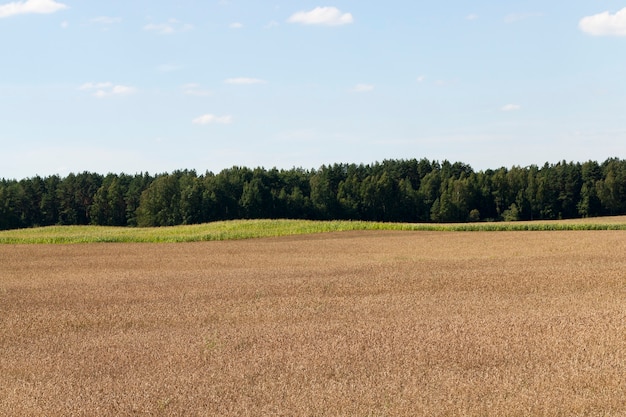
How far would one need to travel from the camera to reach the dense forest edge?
324 feet

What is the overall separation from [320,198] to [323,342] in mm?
90010

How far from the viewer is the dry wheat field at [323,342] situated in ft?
30.5

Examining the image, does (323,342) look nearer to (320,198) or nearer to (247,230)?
(247,230)

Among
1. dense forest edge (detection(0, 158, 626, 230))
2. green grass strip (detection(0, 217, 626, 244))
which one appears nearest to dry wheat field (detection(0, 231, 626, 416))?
green grass strip (detection(0, 217, 626, 244))

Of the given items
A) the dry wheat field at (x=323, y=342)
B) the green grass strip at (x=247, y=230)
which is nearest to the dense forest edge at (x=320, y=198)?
the green grass strip at (x=247, y=230)

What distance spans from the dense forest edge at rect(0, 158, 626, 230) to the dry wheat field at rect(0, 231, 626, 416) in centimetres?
7017

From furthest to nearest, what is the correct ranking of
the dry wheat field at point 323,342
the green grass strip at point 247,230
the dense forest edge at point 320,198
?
the dense forest edge at point 320,198 < the green grass strip at point 247,230 < the dry wheat field at point 323,342

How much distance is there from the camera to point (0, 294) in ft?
74.9

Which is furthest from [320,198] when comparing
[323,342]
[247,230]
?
[323,342]

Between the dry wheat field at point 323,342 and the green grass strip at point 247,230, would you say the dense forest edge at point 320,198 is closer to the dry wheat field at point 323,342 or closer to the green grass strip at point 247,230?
the green grass strip at point 247,230

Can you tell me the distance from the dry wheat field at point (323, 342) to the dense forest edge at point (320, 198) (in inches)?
2763

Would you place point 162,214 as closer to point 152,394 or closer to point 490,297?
point 490,297

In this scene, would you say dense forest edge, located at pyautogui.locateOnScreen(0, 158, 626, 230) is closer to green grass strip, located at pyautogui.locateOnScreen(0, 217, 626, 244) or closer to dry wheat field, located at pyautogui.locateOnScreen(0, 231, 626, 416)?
green grass strip, located at pyautogui.locateOnScreen(0, 217, 626, 244)

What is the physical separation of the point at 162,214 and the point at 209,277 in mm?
71239
